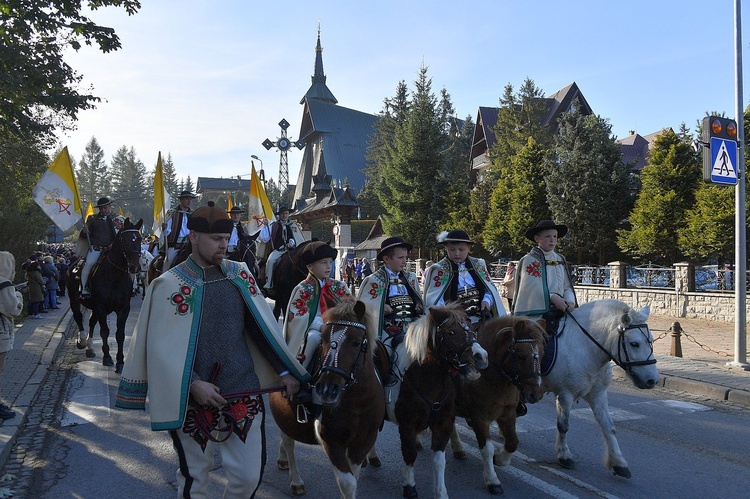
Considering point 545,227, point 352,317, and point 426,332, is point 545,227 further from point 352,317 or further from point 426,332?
point 352,317

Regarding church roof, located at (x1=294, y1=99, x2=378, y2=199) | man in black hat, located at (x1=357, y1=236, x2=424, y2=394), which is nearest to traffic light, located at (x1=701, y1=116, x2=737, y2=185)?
man in black hat, located at (x1=357, y1=236, x2=424, y2=394)

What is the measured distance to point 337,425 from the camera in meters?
4.13

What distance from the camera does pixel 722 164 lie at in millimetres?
10461

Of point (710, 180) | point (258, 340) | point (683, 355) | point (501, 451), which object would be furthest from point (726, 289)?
point (258, 340)

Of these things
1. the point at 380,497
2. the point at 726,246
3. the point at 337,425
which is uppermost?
the point at 726,246

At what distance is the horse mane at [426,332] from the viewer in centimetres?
473

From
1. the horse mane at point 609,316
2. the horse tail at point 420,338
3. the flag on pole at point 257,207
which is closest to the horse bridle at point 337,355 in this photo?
the horse tail at point 420,338

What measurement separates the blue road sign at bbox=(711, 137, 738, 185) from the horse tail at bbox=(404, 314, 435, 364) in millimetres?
8091

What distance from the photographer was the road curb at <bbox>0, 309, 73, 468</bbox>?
20.0 ft

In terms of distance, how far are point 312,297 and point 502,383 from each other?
188 centimetres

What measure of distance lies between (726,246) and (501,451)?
59.3 feet

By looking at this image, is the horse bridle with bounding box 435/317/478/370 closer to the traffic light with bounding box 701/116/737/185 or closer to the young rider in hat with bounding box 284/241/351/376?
the young rider in hat with bounding box 284/241/351/376

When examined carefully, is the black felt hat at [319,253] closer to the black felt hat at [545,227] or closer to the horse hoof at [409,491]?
the horse hoof at [409,491]

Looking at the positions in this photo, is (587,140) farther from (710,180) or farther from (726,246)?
(710,180)
